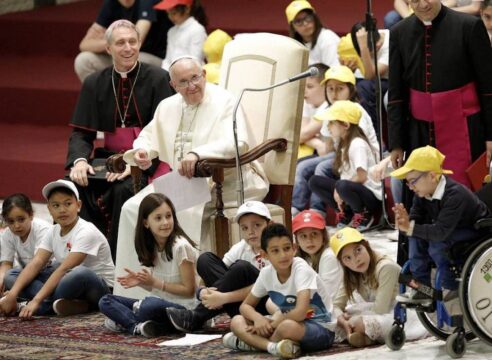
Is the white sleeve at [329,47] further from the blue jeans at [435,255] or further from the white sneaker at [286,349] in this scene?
the white sneaker at [286,349]

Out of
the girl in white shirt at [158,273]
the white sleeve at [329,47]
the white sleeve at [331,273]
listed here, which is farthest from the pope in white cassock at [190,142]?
the white sleeve at [329,47]

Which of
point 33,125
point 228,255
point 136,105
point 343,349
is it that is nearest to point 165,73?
point 136,105

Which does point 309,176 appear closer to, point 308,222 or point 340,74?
point 340,74

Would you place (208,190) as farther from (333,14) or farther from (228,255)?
(333,14)

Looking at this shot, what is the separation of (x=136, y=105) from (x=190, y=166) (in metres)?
1.19

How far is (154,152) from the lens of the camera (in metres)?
8.93

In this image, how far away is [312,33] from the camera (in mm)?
10742

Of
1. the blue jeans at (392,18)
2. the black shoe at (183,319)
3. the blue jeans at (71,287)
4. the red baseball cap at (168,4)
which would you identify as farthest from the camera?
the red baseball cap at (168,4)

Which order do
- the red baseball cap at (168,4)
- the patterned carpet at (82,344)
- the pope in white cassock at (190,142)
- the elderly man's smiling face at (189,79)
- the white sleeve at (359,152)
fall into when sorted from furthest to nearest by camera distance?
the red baseball cap at (168,4)
the white sleeve at (359,152)
the elderly man's smiling face at (189,79)
the pope in white cassock at (190,142)
the patterned carpet at (82,344)

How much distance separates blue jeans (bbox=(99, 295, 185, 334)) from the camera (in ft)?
25.9

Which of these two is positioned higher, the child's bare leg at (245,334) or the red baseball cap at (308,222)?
the red baseball cap at (308,222)

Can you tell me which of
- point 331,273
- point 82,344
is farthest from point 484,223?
point 82,344

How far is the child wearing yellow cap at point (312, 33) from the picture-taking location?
1069 centimetres

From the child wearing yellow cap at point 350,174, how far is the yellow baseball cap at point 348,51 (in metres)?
0.72
